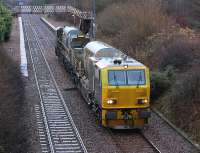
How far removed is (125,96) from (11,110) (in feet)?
15.6

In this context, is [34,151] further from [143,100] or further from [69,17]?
[69,17]

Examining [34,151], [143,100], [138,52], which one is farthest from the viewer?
[138,52]

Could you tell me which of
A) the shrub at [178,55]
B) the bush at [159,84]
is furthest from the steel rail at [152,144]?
the shrub at [178,55]

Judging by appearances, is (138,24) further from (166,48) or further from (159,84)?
(159,84)

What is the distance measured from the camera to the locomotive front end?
1984 cm

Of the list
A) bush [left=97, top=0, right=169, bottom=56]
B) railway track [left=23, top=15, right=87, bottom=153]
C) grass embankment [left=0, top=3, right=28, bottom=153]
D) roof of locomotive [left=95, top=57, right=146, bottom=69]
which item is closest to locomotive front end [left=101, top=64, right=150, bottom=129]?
roof of locomotive [left=95, top=57, right=146, bottom=69]

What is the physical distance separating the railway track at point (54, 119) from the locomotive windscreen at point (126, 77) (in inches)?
95.5

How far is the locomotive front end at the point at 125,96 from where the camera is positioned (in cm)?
1984

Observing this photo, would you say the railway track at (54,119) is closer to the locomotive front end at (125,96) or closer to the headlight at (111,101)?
the locomotive front end at (125,96)

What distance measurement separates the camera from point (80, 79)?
2662cm

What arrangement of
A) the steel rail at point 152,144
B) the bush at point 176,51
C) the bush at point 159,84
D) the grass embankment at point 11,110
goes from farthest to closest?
the bush at point 176,51, the bush at point 159,84, the steel rail at point 152,144, the grass embankment at point 11,110

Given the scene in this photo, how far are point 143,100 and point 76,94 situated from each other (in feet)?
27.1

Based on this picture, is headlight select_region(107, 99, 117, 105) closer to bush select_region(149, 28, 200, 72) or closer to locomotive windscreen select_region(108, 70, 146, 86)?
locomotive windscreen select_region(108, 70, 146, 86)

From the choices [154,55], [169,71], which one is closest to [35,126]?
[169,71]
